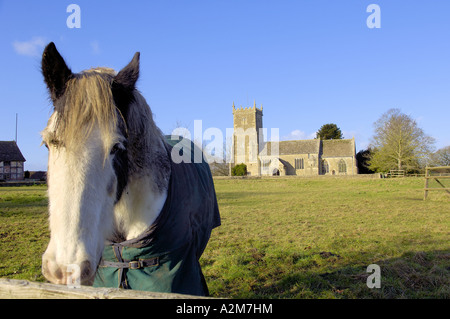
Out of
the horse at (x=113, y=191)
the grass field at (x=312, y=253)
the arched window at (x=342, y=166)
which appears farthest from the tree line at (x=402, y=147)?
the horse at (x=113, y=191)

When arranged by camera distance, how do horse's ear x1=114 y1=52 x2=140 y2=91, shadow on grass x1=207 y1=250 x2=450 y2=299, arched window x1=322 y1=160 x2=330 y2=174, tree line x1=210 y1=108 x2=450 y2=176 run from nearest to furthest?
horse's ear x1=114 y1=52 x2=140 y2=91
shadow on grass x1=207 y1=250 x2=450 y2=299
tree line x1=210 y1=108 x2=450 y2=176
arched window x1=322 y1=160 x2=330 y2=174

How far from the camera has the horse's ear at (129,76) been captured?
176 cm

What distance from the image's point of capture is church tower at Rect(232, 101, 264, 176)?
222 feet

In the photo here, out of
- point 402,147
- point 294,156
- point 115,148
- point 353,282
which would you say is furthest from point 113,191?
point 294,156

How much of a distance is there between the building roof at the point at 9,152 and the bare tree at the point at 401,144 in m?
61.3

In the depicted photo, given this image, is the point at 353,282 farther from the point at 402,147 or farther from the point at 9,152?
the point at 9,152

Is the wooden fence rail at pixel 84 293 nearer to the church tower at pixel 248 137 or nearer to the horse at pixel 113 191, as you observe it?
the horse at pixel 113 191

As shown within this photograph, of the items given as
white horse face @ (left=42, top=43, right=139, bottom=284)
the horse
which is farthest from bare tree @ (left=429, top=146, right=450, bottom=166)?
white horse face @ (left=42, top=43, right=139, bottom=284)

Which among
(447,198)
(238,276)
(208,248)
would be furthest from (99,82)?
(447,198)

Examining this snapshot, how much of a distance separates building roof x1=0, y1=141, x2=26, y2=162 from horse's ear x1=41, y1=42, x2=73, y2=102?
60.3m

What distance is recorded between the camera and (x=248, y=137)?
226ft

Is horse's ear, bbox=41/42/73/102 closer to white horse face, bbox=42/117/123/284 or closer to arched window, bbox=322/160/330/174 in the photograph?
white horse face, bbox=42/117/123/284

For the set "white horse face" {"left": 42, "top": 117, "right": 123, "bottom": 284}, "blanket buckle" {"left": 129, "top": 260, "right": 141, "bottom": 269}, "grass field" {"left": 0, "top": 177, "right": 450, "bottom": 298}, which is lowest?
"grass field" {"left": 0, "top": 177, "right": 450, "bottom": 298}

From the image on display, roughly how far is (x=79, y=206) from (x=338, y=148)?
6961cm
